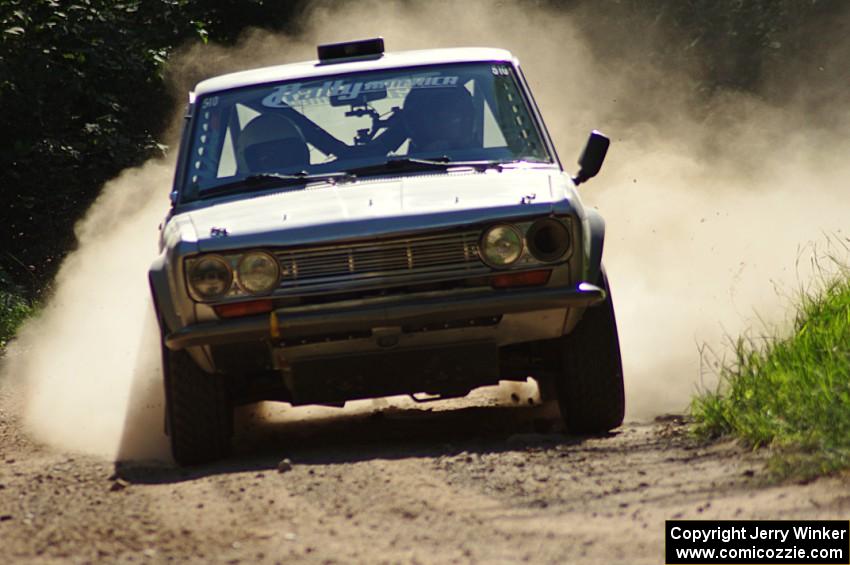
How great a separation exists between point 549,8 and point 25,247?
8.41 meters

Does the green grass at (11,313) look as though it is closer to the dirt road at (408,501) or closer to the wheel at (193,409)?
the dirt road at (408,501)

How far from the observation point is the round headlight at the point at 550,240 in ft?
20.2

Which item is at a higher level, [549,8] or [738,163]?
[549,8]

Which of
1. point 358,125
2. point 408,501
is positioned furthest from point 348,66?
point 408,501

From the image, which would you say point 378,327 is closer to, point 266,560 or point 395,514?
point 395,514

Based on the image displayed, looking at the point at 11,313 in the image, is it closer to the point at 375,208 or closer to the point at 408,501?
the point at 375,208

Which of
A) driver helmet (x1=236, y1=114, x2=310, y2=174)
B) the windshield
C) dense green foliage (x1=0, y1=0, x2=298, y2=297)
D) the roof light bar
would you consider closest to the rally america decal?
the windshield

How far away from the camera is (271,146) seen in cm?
720

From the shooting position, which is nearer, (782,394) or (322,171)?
(782,394)

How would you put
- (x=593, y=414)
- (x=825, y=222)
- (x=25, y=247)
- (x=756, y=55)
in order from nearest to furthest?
(x=593, y=414) → (x=825, y=222) → (x=25, y=247) → (x=756, y=55)

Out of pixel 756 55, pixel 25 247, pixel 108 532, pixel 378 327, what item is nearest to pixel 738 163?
pixel 756 55

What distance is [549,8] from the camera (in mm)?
20781

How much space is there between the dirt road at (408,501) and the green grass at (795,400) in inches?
5.1

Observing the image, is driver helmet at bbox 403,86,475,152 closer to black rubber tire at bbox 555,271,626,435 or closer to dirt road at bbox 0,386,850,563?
black rubber tire at bbox 555,271,626,435
